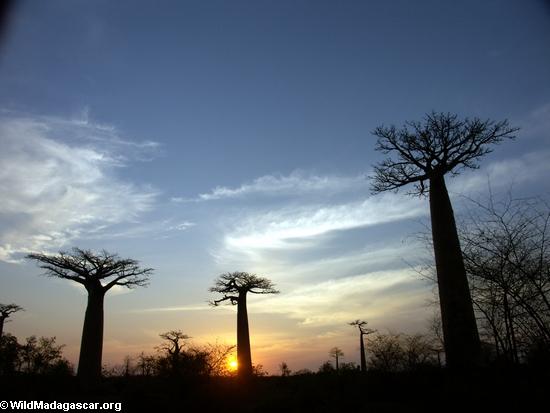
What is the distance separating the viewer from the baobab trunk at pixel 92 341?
549 inches

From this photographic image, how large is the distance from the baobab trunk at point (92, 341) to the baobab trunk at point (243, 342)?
599 cm

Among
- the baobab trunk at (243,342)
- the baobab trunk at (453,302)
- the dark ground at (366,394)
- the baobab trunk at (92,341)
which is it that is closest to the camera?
the dark ground at (366,394)

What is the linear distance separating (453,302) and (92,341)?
12.0 metres

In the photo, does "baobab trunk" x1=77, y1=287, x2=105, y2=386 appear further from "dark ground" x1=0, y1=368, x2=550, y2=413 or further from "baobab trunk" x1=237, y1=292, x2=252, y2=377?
"baobab trunk" x1=237, y1=292, x2=252, y2=377

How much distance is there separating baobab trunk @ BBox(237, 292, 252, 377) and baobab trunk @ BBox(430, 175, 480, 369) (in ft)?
39.1

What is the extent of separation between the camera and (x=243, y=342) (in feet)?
64.3

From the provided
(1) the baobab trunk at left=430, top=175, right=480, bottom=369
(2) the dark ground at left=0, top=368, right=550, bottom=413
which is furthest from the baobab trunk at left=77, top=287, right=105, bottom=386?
(1) the baobab trunk at left=430, top=175, right=480, bottom=369

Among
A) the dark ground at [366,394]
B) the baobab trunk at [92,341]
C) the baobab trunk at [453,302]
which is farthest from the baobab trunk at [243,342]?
the baobab trunk at [453,302]

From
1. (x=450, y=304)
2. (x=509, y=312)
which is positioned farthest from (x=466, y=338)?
(x=509, y=312)

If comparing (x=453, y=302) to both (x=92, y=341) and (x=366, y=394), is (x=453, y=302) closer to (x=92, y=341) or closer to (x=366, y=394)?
Answer: (x=366, y=394)

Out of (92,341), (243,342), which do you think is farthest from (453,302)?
(243,342)

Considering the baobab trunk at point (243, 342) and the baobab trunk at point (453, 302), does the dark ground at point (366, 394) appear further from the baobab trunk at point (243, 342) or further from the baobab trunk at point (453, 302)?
the baobab trunk at point (243, 342)

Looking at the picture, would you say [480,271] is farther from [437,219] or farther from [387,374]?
[437,219]

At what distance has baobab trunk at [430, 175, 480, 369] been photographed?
7.48 m
